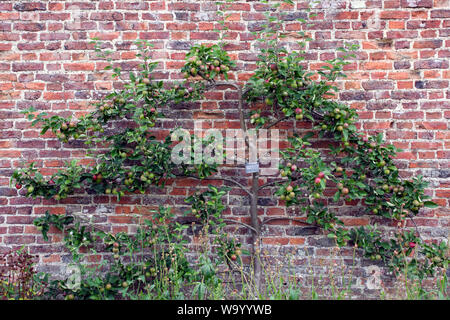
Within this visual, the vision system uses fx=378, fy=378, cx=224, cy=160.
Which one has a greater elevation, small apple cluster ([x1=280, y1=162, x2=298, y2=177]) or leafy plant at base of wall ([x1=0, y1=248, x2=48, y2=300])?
small apple cluster ([x1=280, y1=162, x2=298, y2=177])

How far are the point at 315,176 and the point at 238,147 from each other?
2.39ft

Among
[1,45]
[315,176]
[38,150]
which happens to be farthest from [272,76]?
[1,45]

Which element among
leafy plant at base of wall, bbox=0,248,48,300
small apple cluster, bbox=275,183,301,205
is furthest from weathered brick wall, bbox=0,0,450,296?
small apple cluster, bbox=275,183,301,205

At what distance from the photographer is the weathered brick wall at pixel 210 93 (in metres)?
3.22

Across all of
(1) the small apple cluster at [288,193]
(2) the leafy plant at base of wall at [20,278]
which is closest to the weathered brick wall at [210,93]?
(2) the leafy plant at base of wall at [20,278]

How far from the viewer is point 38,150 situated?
331 centimetres

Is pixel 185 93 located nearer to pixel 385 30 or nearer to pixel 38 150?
pixel 38 150

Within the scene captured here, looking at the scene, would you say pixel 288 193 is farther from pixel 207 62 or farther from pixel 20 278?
pixel 20 278

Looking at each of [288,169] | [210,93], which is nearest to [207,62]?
[210,93]

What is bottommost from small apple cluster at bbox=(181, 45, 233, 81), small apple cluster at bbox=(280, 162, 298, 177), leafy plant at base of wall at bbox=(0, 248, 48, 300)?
leafy plant at base of wall at bbox=(0, 248, 48, 300)

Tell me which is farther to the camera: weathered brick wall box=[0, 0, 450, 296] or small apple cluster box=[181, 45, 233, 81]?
weathered brick wall box=[0, 0, 450, 296]

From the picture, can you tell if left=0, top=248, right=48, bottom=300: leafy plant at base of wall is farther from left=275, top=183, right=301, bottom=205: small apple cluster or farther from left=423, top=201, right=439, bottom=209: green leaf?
left=423, top=201, right=439, bottom=209: green leaf

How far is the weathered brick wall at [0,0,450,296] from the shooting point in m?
3.22

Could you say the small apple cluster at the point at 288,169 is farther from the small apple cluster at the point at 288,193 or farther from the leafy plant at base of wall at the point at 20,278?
the leafy plant at base of wall at the point at 20,278
